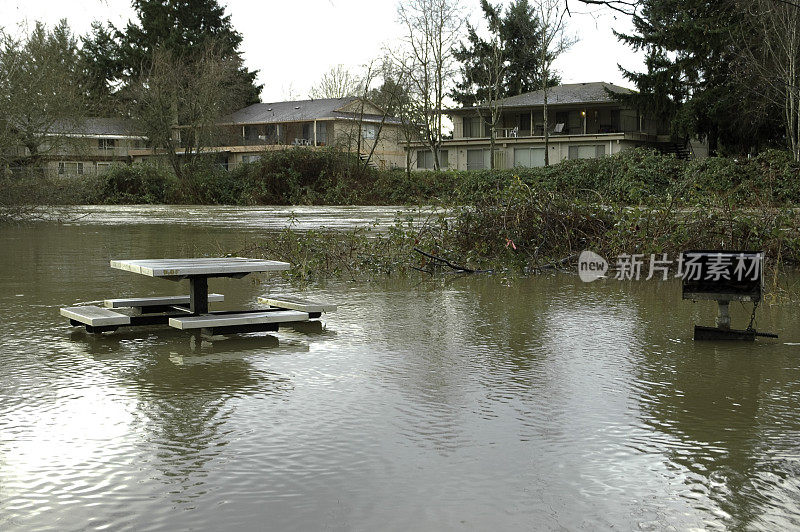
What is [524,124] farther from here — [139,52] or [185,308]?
[185,308]

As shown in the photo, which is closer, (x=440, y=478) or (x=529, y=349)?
(x=440, y=478)

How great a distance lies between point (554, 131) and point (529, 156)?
100 inches

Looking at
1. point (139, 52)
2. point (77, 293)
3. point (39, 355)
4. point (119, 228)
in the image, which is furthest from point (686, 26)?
point (139, 52)

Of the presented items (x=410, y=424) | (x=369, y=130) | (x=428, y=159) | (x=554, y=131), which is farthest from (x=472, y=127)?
(x=410, y=424)

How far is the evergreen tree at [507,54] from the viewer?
7069cm

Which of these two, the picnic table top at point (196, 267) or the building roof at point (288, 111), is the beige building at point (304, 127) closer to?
the building roof at point (288, 111)

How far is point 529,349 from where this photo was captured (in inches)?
285

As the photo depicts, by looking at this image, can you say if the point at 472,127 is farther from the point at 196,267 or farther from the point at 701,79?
the point at 196,267

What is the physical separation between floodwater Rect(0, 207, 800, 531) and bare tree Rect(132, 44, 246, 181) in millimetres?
40446

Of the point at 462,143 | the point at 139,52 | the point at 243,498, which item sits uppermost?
the point at 139,52

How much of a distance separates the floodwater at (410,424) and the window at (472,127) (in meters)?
61.9

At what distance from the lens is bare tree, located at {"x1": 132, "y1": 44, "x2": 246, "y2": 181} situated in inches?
1902

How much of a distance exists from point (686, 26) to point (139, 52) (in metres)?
47.2

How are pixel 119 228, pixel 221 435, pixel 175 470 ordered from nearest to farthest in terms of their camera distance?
pixel 175 470 → pixel 221 435 → pixel 119 228
